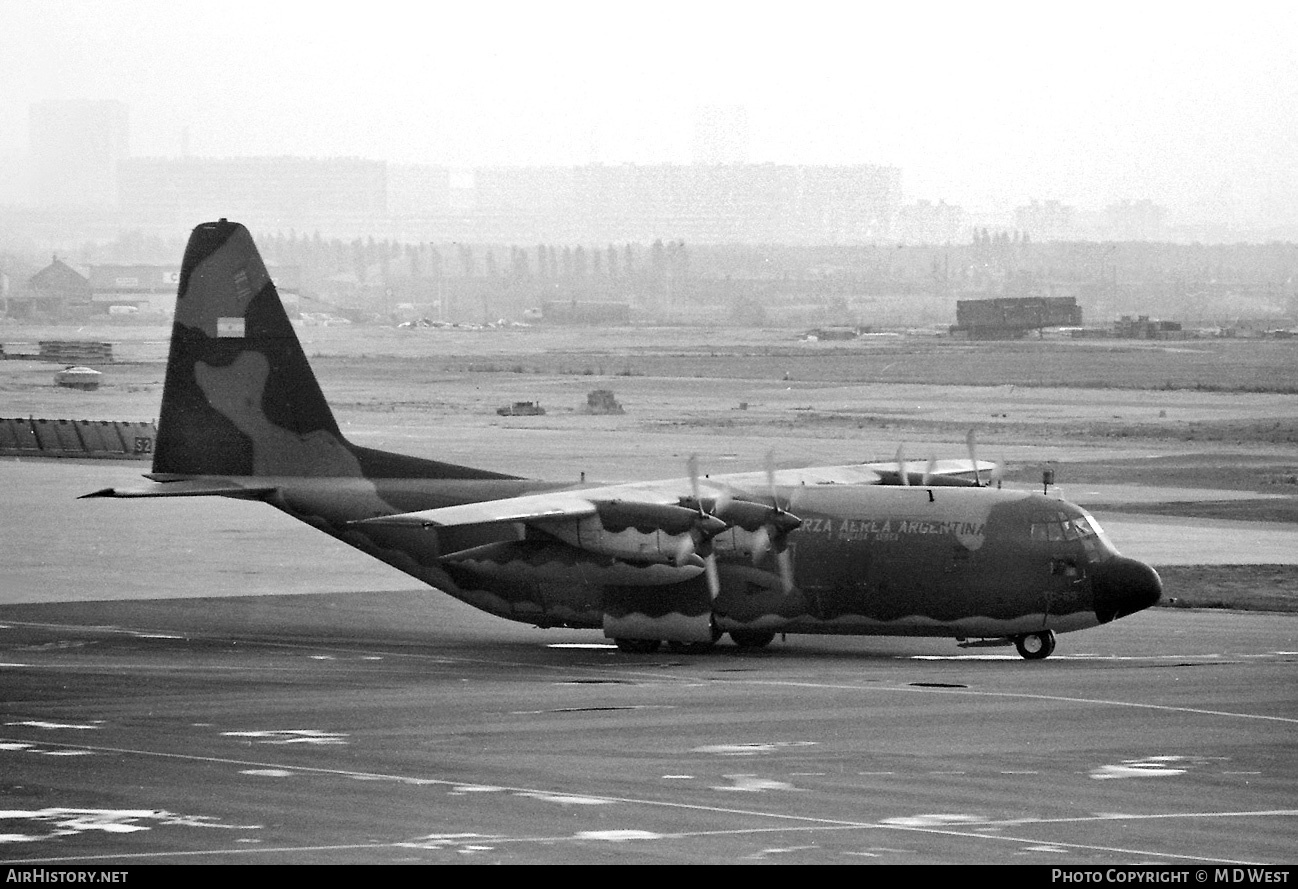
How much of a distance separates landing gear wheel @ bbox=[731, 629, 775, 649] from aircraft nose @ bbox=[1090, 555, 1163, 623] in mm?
5769

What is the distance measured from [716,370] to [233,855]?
116 m

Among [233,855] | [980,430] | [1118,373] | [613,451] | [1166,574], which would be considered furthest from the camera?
[1118,373]

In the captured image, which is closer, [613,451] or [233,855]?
[233,855]

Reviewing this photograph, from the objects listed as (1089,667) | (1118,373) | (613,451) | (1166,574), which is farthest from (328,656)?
(1118,373)

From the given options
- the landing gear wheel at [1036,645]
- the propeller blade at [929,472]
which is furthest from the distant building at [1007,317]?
the landing gear wheel at [1036,645]

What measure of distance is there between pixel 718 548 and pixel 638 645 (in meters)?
2.37

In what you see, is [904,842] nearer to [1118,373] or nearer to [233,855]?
[233,855]

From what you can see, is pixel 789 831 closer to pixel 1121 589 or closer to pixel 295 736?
pixel 295 736

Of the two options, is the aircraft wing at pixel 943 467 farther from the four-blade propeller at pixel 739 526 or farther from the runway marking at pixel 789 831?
the runway marking at pixel 789 831

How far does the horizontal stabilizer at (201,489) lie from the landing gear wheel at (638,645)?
7530 millimetres

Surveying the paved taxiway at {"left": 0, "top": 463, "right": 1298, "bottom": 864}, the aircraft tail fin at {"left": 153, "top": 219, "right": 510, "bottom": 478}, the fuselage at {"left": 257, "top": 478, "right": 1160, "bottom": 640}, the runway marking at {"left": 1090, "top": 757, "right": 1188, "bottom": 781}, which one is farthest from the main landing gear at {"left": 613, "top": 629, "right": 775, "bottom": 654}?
the runway marking at {"left": 1090, "top": 757, "right": 1188, "bottom": 781}

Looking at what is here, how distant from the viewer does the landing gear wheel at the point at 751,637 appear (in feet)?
113

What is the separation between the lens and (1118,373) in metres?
124

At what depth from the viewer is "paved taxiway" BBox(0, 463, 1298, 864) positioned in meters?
18.8
